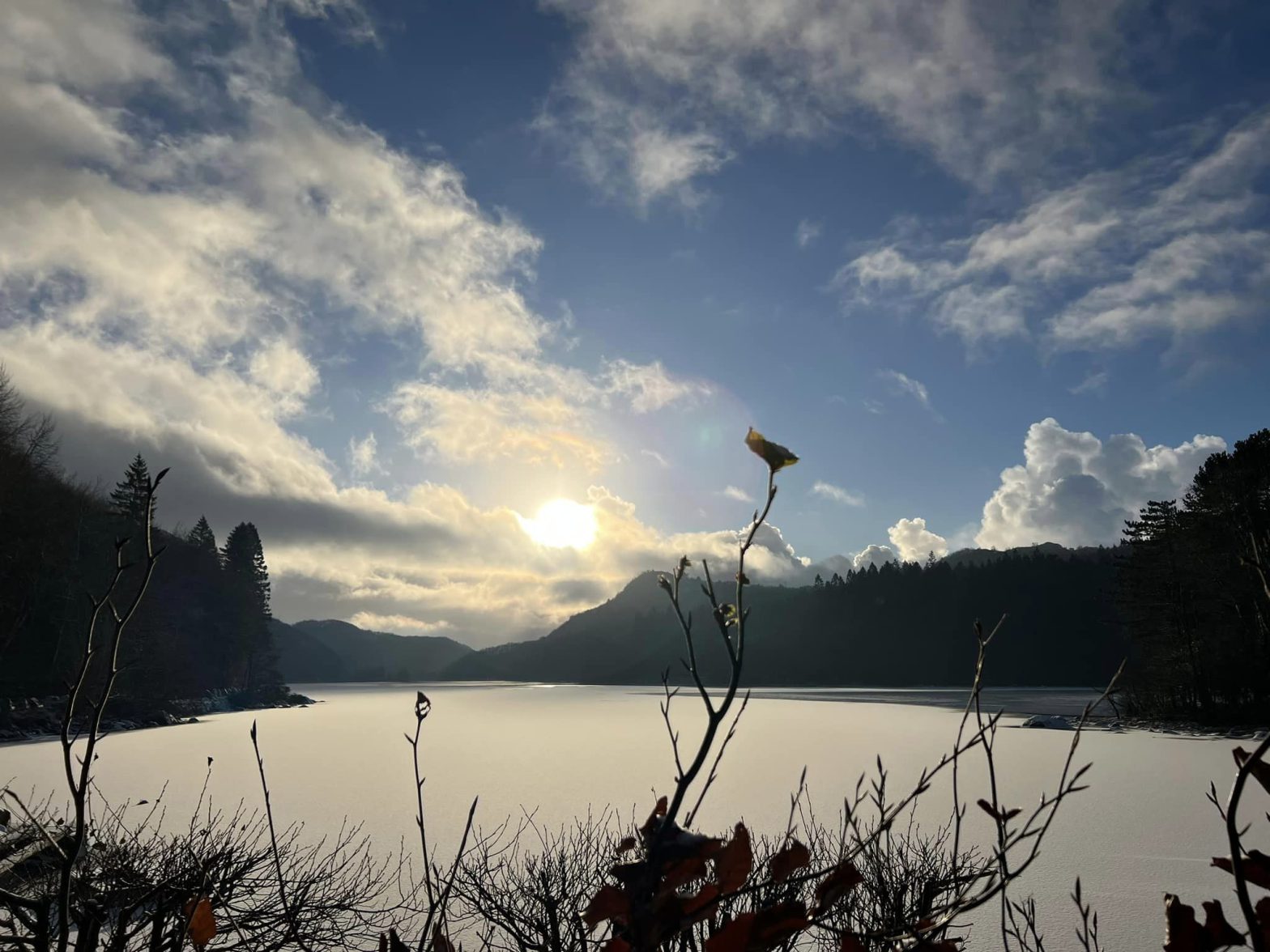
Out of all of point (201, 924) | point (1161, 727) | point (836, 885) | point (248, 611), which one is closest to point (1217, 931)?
point (836, 885)

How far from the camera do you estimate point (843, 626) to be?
359 feet

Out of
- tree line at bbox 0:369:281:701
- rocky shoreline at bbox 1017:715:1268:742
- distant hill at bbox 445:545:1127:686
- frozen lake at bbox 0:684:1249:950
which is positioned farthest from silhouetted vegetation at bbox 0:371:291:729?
distant hill at bbox 445:545:1127:686

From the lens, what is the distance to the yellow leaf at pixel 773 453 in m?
0.76

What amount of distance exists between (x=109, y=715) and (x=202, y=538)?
38921 millimetres

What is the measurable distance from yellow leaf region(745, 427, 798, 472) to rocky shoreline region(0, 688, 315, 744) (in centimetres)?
2395

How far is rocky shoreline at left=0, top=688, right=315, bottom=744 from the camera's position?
26.3m

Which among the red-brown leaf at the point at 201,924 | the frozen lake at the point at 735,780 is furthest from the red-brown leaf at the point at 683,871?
the frozen lake at the point at 735,780

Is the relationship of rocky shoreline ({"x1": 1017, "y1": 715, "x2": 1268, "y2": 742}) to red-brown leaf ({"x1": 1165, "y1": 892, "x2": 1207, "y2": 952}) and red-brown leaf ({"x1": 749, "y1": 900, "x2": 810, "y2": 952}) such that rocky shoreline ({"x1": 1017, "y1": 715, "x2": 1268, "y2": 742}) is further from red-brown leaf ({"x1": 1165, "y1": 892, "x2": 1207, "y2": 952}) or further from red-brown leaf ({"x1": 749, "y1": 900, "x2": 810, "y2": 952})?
red-brown leaf ({"x1": 749, "y1": 900, "x2": 810, "y2": 952})

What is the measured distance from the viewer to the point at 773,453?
76 cm

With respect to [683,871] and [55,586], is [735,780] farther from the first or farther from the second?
[55,586]

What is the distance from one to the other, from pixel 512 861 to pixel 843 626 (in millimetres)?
107782

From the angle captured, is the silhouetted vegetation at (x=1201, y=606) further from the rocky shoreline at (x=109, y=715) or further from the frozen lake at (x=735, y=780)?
the rocky shoreline at (x=109, y=715)

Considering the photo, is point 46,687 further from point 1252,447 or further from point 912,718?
point 1252,447

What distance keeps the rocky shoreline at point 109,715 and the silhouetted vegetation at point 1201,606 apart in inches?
1322
